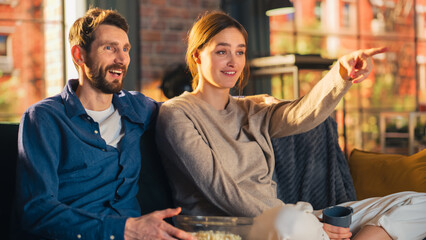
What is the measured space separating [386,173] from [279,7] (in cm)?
241

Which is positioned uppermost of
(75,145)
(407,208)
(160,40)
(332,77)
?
(160,40)

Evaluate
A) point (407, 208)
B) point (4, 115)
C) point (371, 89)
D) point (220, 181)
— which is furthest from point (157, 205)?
point (371, 89)

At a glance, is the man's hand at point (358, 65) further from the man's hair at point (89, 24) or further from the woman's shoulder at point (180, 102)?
the man's hair at point (89, 24)

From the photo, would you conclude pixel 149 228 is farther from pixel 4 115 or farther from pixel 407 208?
pixel 4 115

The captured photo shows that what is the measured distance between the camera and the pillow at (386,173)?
6.50 feet

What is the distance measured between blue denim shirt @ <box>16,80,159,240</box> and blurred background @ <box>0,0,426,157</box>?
1966 mm

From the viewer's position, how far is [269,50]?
458 centimetres

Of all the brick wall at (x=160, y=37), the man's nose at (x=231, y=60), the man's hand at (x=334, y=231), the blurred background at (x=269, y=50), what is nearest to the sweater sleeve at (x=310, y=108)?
the man's nose at (x=231, y=60)

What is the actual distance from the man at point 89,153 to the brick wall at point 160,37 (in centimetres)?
231

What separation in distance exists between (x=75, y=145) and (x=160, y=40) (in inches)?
109

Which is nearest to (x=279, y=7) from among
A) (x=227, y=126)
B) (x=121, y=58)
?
(x=227, y=126)

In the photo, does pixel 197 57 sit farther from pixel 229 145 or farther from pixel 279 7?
pixel 279 7

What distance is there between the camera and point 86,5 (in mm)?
3590

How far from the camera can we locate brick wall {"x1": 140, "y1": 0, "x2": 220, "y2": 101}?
405cm
